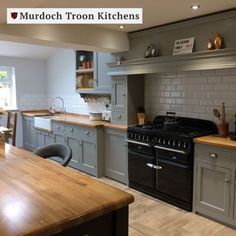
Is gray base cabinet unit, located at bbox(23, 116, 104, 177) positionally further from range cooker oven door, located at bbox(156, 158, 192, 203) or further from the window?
the window

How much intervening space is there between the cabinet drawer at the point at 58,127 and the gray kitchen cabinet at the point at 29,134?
847 mm

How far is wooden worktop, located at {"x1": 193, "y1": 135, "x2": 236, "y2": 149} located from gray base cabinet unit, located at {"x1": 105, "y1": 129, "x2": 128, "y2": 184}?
1238mm

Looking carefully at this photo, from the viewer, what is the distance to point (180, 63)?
3186 millimetres

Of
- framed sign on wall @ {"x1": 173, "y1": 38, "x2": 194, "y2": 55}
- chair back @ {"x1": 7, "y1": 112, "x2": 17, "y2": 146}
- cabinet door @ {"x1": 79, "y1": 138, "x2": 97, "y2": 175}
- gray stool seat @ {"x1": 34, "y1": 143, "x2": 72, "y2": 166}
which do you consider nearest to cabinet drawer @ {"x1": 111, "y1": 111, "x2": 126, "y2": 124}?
cabinet door @ {"x1": 79, "y1": 138, "x2": 97, "y2": 175}

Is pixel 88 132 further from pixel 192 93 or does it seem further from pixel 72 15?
pixel 72 15

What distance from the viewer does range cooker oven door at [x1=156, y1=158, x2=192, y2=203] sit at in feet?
9.89

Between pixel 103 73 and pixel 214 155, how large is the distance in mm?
2321

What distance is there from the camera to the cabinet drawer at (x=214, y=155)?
2.64 meters

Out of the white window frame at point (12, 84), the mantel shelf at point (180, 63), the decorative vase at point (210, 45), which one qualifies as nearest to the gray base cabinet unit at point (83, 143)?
the mantel shelf at point (180, 63)

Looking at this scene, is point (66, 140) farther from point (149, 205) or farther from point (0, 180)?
point (0, 180)

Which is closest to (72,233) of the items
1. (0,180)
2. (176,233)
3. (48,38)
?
(0,180)

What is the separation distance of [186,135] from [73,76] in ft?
10.7

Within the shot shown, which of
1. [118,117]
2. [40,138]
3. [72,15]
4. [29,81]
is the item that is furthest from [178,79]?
[29,81]

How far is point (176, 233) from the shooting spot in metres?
2.63
